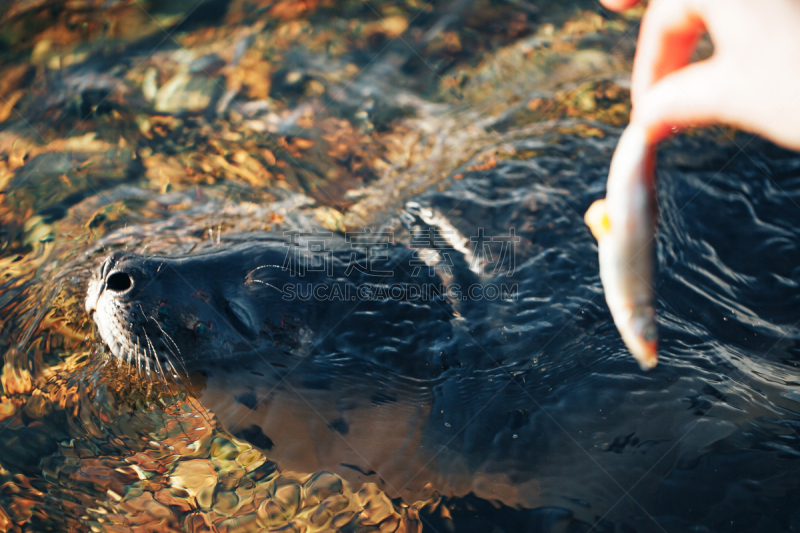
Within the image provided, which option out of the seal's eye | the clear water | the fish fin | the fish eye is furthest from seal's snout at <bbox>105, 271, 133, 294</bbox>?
the fish eye

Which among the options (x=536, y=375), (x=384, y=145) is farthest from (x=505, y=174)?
(x=536, y=375)

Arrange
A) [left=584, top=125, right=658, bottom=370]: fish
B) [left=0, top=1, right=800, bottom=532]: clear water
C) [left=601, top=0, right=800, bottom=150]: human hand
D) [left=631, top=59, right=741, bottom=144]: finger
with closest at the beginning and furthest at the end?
[left=601, top=0, right=800, bottom=150]: human hand → [left=631, top=59, right=741, bottom=144]: finger → [left=584, top=125, right=658, bottom=370]: fish → [left=0, top=1, right=800, bottom=532]: clear water

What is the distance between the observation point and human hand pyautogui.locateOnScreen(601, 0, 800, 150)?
5.14 ft

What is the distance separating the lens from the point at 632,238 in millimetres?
1907

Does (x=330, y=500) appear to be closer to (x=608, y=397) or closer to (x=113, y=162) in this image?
(x=608, y=397)

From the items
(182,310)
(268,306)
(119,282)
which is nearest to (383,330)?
(268,306)

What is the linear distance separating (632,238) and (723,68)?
1.96 ft

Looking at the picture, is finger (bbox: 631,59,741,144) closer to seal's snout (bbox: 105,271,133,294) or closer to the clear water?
the clear water

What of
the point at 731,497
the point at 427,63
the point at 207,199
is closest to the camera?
the point at 731,497

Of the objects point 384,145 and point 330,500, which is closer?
point 330,500

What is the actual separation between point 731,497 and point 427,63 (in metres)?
4.52

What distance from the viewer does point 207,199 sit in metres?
4.28

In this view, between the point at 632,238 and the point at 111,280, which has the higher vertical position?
the point at 632,238

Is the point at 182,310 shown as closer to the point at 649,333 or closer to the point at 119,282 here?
the point at 119,282
